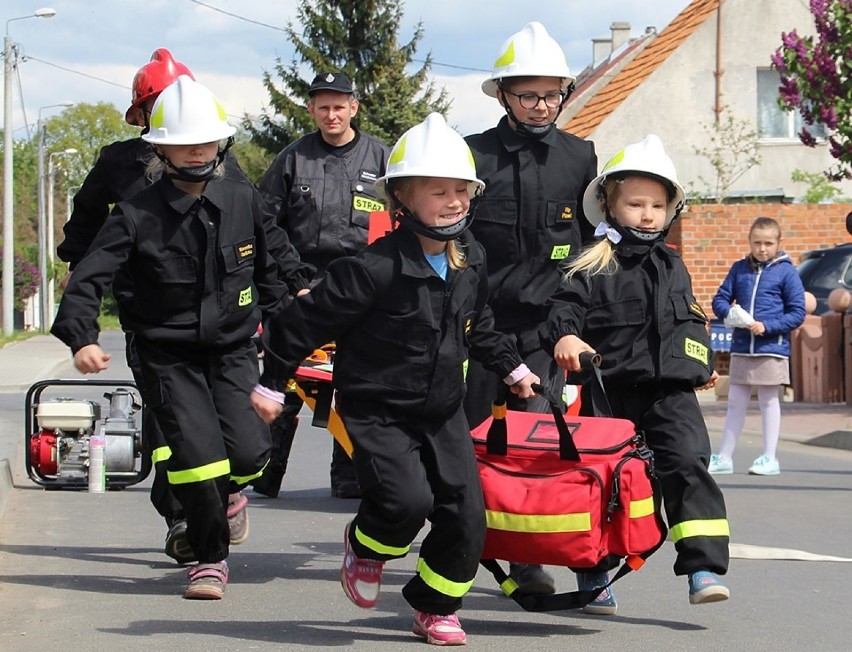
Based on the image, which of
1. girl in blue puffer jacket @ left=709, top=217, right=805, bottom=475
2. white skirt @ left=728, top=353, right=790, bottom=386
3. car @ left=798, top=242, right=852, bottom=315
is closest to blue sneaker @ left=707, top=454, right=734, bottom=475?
girl in blue puffer jacket @ left=709, top=217, right=805, bottom=475

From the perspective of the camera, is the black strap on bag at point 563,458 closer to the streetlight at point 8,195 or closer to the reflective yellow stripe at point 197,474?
the reflective yellow stripe at point 197,474


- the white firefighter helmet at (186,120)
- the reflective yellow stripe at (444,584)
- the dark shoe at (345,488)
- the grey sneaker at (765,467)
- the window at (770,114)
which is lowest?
the grey sneaker at (765,467)

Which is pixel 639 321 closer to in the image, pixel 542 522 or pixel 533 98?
pixel 542 522

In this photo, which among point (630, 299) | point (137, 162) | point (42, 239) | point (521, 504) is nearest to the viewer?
point (521, 504)

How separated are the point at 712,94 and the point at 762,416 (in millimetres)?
23454

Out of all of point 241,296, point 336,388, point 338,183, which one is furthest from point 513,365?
point 338,183

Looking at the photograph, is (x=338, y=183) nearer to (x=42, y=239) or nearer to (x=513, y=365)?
(x=513, y=365)

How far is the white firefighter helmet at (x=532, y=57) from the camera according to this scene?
22.3 feet

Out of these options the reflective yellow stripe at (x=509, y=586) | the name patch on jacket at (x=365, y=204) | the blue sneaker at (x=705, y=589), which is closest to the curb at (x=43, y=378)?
the name patch on jacket at (x=365, y=204)

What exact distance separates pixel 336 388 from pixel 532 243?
1407mm

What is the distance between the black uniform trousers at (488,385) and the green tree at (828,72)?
10.3 meters

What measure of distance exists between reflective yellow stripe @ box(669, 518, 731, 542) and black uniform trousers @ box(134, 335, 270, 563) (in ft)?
5.89

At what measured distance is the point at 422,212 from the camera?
5734mm

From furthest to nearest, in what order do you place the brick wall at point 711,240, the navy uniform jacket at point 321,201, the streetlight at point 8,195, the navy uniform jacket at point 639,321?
the streetlight at point 8,195 → the brick wall at point 711,240 → the navy uniform jacket at point 321,201 → the navy uniform jacket at point 639,321
